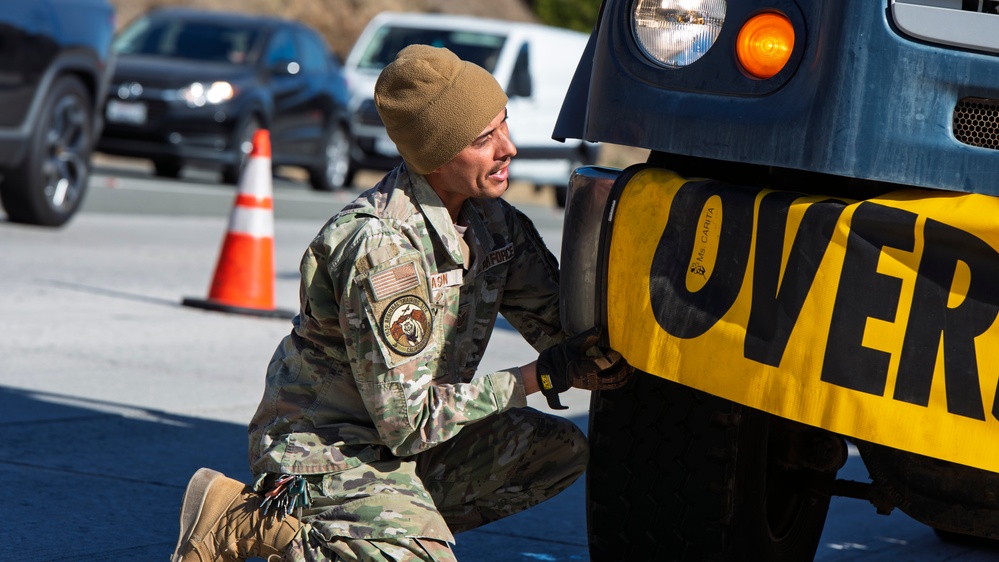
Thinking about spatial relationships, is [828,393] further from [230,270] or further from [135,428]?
[230,270]

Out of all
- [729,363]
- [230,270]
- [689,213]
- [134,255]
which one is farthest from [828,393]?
[134,255]

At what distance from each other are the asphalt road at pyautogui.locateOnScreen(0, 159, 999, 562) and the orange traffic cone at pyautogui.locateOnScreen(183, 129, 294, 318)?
11 centimetres

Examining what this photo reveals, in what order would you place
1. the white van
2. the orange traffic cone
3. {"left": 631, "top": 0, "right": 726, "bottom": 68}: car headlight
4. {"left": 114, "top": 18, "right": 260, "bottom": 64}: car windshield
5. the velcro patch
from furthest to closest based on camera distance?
the white van < {"left": 114, "top": 18, "right": 260, "bottom": 64}: car windshield < the orange traffic cone < the velcro patch < {"left": 631, "top": 0, "right": 726, "bottom": 68}: car headlight

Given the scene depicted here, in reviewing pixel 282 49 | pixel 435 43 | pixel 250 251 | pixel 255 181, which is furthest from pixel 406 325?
pixel 435 43

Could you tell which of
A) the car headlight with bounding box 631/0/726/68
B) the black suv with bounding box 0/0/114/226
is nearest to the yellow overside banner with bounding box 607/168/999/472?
the car headlight with bounding box 631/0/726/68

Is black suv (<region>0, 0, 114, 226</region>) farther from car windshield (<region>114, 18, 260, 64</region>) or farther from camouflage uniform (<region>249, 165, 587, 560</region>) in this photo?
camouflage uniform (<region>249, 165, 587, 560</region>)

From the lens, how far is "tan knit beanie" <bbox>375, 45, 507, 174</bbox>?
106 inches

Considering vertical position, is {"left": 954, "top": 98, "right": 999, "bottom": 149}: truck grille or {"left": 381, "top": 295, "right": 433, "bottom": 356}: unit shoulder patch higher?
{"left": 954, "top": 98, "right": 999, "bottom": 149}: truck grille

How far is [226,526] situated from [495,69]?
1357cm

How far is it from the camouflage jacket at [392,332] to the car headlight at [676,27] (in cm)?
53

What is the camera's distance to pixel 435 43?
1648 centimetres

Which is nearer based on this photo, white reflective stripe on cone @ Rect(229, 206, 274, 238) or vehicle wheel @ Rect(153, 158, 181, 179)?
white reflective stripe on cone @ Rect(229, 206, 274, 238)

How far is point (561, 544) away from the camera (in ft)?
11.9

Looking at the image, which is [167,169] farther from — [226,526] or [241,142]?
[226,526]
